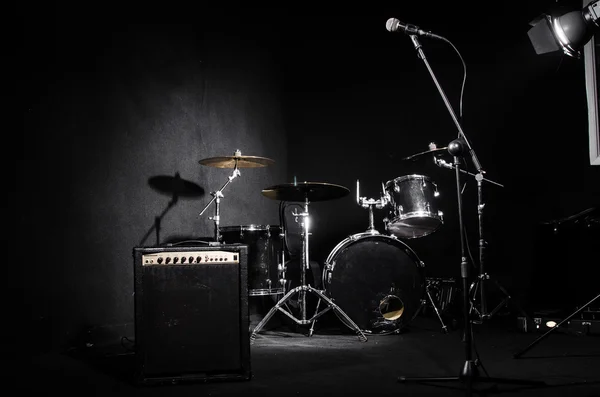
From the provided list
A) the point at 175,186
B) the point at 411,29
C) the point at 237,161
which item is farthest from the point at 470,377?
the point at 175,186

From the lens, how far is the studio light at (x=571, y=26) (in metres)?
2.71

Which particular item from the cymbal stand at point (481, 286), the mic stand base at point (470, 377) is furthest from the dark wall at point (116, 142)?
the mic stand base at point (470, 377)

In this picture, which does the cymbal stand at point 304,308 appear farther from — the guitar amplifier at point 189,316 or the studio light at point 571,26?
the studio light at point 571,26

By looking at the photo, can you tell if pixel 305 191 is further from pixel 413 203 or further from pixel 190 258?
pixel 190 258

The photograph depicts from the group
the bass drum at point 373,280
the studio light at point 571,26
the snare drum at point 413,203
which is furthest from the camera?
the bass drum at point 373,280

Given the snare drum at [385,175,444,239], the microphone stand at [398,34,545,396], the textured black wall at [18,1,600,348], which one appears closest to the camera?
the microphone stand at [398,34,545,396]

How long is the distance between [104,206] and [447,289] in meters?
3.15

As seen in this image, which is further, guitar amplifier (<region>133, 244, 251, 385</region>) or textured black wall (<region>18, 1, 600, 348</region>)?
textured black wall (<region>18, 1, 600, 348</region>)

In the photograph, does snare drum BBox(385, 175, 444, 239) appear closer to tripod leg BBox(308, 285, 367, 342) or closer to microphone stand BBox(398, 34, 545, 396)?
tripod leg BBox(308, 285, 367, 342)

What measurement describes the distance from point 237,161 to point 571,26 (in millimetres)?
2522

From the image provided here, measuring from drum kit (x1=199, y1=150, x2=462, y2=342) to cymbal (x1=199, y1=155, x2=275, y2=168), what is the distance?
0.02 m

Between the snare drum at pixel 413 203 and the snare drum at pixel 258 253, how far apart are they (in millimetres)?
1066

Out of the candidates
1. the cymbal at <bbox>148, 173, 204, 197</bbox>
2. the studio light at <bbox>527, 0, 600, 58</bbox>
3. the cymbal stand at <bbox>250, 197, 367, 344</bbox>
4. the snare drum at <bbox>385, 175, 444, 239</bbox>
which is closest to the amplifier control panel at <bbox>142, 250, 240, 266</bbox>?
the cymbal stand at <bbox>250, 197, 367, 344</bbox>

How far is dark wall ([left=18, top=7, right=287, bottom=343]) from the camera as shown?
3807 mm
